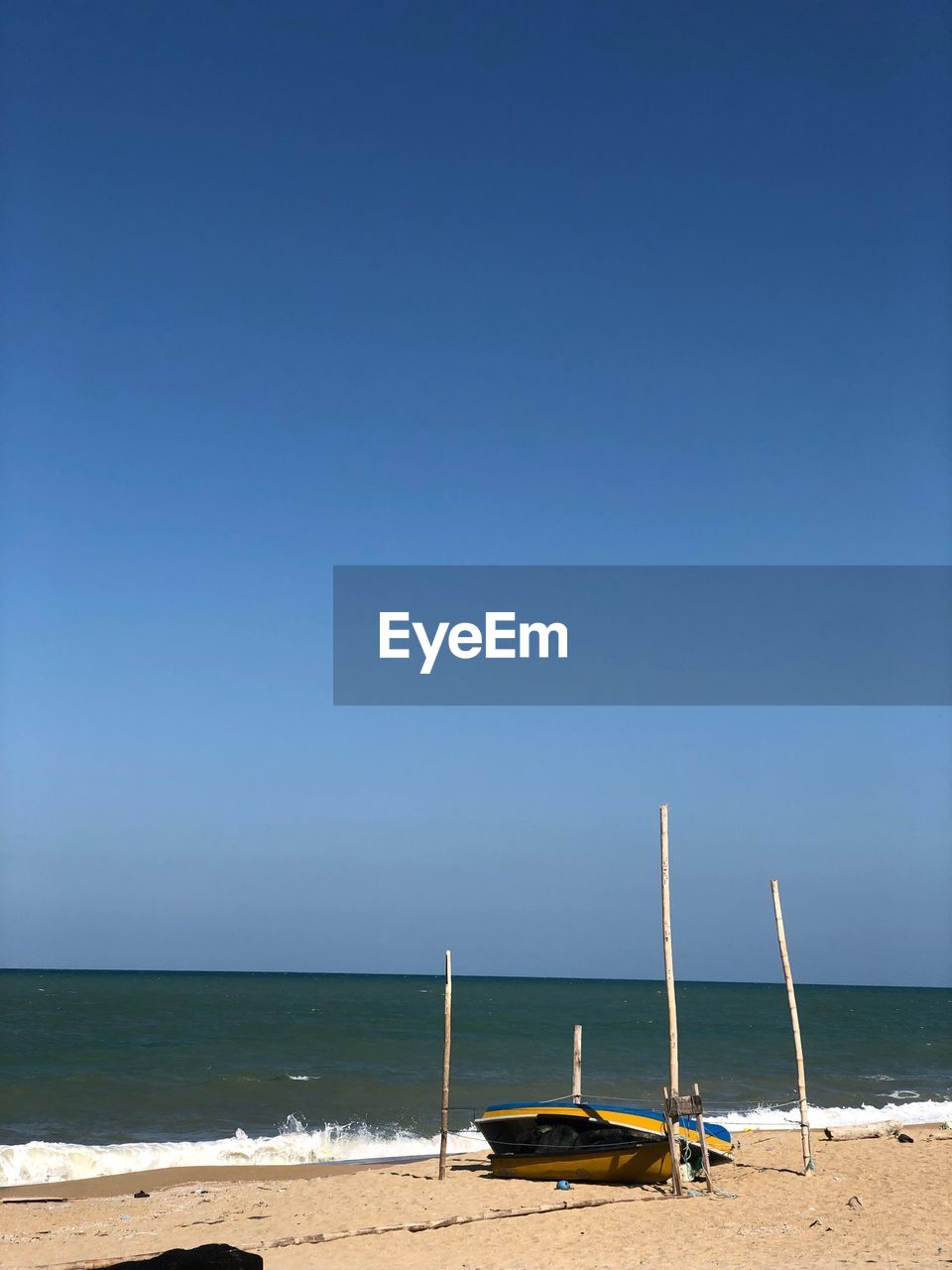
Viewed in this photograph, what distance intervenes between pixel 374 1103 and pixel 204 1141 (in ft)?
23.6

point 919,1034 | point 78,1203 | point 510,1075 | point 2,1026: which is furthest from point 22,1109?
point 919,1034

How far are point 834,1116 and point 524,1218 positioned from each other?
1451cm

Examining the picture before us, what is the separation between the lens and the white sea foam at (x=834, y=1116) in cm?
2497

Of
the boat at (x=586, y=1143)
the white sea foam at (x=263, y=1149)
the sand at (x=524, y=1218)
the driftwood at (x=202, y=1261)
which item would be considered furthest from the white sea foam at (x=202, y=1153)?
the driftwood at (x=202, y=1261)

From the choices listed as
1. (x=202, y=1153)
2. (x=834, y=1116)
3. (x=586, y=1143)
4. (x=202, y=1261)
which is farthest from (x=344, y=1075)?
(x=202, y=1261)

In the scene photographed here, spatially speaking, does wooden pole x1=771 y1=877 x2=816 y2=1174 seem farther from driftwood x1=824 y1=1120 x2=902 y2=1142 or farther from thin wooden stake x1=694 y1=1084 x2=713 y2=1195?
driftwood x1=824 y1=1120 x2=902 y2=1142

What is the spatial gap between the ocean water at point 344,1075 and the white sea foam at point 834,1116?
0.34ft

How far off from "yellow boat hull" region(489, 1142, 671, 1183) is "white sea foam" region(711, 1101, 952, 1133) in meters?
8.19

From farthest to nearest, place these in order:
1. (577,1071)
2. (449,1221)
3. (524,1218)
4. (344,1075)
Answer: (344,1075)
(577,1071)
(524,1218)
(449,1221)

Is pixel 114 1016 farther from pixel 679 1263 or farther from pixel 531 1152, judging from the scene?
pixel 679 1263

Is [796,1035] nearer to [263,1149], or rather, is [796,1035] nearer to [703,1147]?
[703,1147]

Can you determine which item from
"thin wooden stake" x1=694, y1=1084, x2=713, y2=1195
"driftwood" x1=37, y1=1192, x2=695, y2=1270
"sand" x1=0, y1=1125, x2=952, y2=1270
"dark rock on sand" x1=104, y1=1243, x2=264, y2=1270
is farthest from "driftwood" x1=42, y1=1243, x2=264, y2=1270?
"thin wooden stake" x1=694, y1=1084, x2=713, y2=1195

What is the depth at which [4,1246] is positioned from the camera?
47.0ft

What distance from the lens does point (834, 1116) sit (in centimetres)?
2633
